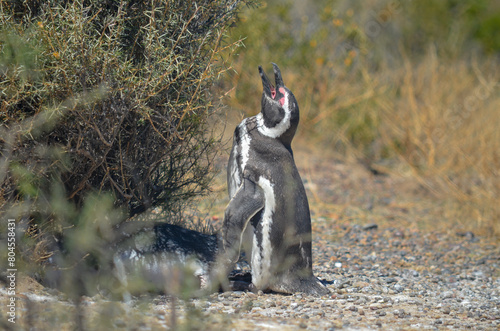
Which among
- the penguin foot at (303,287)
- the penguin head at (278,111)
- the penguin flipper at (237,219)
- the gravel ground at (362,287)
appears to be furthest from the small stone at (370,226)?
the penguin flipper at (237,219)

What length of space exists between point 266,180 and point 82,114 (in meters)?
1.23

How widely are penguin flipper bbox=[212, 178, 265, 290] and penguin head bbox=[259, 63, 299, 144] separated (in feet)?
1.37

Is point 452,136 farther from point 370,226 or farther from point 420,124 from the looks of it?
point 370,226

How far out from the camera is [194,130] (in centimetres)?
425

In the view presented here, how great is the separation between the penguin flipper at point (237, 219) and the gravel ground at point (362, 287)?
0.26 meters

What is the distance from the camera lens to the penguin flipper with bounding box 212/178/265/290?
3.90 meters

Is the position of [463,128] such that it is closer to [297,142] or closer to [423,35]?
[297,142]

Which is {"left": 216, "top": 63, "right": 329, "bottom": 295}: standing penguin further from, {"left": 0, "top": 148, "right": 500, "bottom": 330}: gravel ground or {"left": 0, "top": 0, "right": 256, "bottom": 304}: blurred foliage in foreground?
{"left": 0, "top": 0, "right": 256, "bottom": 304}: blurred foliage in foreground

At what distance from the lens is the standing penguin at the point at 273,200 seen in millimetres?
4039

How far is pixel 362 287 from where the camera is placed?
14.9ft

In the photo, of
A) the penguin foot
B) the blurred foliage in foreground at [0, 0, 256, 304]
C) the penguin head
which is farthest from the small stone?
the blurred foliage in foreground at [0, 0, 256, 304]

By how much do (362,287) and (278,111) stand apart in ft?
4.88

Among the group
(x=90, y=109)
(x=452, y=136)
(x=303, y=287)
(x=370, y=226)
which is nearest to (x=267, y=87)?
(x=90, y=109)

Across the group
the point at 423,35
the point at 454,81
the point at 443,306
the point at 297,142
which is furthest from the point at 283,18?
the point at 443,306
